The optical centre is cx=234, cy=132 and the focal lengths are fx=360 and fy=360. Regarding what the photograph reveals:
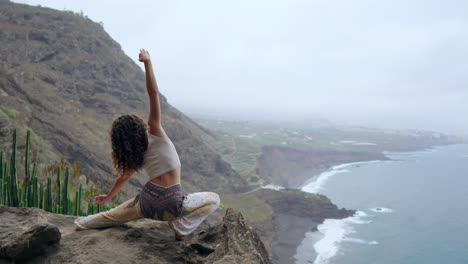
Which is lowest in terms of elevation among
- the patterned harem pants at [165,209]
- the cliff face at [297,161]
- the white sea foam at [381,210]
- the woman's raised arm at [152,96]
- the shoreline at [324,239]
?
the shoreline at [324,239]

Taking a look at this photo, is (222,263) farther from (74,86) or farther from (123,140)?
(74,86)

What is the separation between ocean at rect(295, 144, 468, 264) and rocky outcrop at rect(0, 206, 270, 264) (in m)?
30.6

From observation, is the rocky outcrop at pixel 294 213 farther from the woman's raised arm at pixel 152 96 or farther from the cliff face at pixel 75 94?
the woman's raised arm at pixel 152 96

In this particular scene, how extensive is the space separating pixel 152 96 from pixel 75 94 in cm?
3585

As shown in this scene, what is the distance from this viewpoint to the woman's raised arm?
13.1ft

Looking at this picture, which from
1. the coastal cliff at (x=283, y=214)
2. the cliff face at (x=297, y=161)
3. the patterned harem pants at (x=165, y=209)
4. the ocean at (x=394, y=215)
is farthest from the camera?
the cliff face at (x=297, y=161)

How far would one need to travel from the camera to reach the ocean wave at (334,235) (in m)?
34.2

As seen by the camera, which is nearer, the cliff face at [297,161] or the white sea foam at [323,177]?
the white sea foam at [323,177]

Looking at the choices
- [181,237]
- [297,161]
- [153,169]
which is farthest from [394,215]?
[153,169]

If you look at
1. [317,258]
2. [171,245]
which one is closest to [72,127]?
[317,258]

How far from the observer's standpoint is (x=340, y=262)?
105 feet

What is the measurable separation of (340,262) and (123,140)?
32169mm

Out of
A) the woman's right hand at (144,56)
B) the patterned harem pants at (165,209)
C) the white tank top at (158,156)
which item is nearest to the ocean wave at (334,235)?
the patterned harem pants at (165,209)

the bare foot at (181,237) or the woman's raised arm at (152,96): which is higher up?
the woman's raised arm at (152,96)
